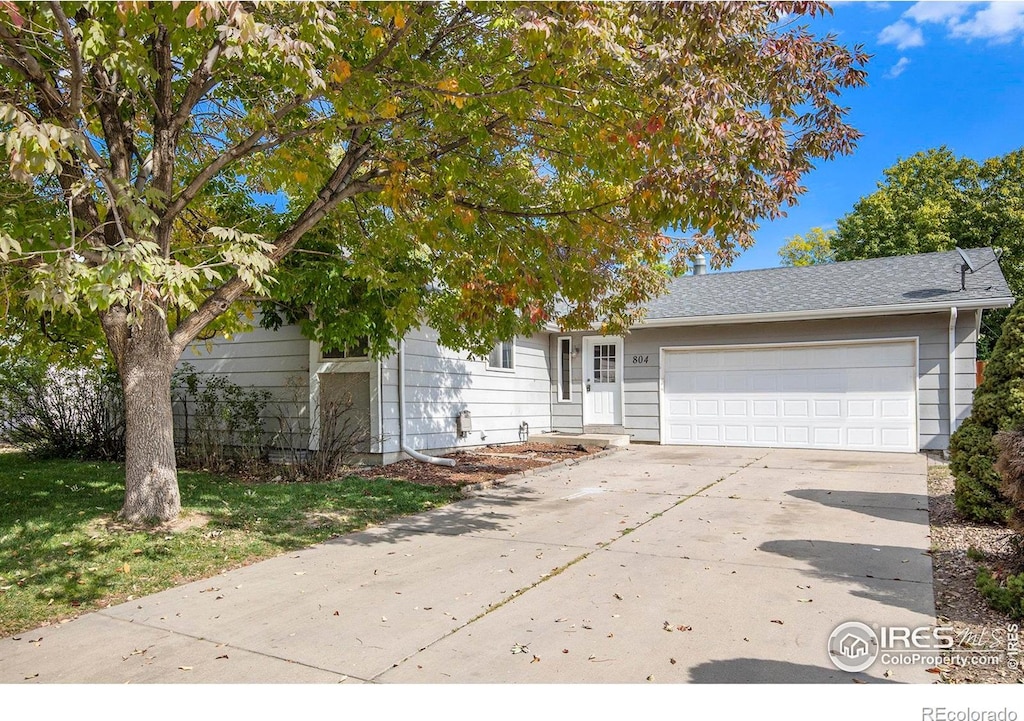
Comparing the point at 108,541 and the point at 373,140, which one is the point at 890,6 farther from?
the point at 108,541

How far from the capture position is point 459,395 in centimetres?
1234

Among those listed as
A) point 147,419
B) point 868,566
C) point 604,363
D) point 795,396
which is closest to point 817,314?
point 795,396

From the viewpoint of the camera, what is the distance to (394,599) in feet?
15.0

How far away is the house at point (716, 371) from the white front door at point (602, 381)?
0.03 m

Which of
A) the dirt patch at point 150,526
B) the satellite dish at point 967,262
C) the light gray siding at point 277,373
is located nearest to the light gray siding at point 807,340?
the satellite dish at point 967,262

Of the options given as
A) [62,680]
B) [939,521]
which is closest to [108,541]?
[62,680]

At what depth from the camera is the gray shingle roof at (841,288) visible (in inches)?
456

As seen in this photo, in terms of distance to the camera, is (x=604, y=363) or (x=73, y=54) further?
→ (x=604, y=363)

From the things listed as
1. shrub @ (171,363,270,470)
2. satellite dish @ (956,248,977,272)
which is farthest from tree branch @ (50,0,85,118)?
satellite dish @ (956,248,977,272)

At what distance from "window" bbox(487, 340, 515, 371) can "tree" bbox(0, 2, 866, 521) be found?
4800 millimetres

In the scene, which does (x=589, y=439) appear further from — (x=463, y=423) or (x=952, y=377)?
(x=952, y=377)

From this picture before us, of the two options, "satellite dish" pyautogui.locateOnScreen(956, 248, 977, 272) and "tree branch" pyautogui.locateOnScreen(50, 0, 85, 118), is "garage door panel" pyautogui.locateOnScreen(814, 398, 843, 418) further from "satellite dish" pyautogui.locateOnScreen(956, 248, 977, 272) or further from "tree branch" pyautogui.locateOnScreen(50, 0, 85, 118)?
"tree branch" pyautogui.locateOnScreen(50, 0, 85, 118)

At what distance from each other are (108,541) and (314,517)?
1906 millimetres

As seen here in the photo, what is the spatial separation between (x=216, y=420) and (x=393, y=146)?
6.95 meters
